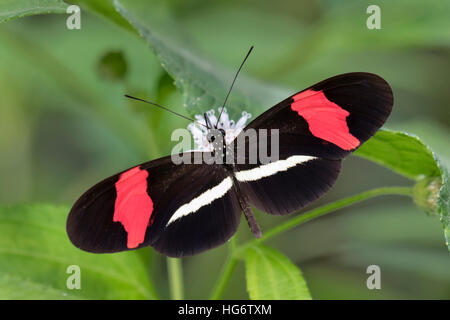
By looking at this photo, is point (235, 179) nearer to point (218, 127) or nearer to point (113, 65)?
point (218, 127)

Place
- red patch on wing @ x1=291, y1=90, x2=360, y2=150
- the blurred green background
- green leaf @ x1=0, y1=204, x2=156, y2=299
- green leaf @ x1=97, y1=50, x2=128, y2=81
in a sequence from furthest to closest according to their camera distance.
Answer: the blurred green background → green leaf @ x1=97, y1=50, x2=128, y2=81 → green leaf @ x1=0, y1=204, x2=156, y2=299 → red patch on wing @ x1=291, y1=90, x2=360, y2=150

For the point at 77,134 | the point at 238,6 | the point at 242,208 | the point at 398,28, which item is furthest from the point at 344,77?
the point at 238,6

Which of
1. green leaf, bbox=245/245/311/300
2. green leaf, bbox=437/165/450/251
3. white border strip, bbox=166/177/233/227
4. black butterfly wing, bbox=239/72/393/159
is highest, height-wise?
black butterfly wing, bbox=239/72/393/159

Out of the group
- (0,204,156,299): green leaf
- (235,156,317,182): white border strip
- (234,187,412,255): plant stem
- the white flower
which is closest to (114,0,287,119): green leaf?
the white flower

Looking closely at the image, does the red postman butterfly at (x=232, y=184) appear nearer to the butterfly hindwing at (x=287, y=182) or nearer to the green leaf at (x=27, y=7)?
the butterfly hindwing at (x=287, y=182)

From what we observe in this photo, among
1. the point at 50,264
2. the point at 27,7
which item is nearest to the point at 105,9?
the point at 27,7

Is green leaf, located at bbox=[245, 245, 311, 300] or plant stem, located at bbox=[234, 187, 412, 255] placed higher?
plant stem, located at bbox=[234, 187, 412, 255]

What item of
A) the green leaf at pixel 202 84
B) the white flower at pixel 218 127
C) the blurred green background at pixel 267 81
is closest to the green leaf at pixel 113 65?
the blurred green background at pixel 267 81

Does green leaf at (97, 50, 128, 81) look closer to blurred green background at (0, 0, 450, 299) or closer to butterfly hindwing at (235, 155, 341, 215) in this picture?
blurred green background at (0, 0, 450, 299)
